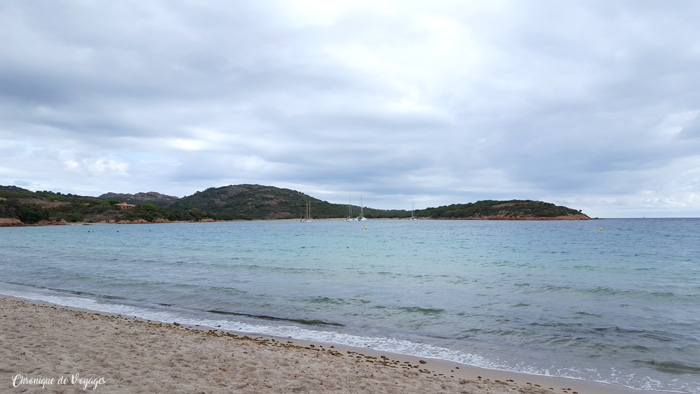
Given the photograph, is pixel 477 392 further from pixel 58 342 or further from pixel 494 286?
pixel 494 286

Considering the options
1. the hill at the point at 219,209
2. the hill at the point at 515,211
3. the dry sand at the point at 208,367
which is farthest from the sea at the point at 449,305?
the hill at the point at 515,211

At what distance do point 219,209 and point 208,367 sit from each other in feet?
577

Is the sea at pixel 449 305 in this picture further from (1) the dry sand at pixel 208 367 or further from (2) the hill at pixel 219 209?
(2) the hill at pixel 219 209

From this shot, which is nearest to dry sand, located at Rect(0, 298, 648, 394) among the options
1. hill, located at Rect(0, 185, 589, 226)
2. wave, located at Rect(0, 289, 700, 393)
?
wave, located at Rect(0, 289, 700, 393)

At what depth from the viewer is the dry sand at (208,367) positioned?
219 inches

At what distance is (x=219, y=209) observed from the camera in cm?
17400

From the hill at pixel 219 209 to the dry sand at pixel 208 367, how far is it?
374 ft

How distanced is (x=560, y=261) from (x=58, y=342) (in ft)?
85.0

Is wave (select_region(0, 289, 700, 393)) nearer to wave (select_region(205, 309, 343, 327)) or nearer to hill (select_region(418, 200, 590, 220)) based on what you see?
wave (select_region(205, 309, 343, 327))

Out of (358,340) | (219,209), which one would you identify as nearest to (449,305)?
(358,340)

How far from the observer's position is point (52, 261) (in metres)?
26.1

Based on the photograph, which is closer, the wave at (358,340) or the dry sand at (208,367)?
the dry sand at (208,367)

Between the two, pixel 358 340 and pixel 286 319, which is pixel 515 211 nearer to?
pixel 286 319

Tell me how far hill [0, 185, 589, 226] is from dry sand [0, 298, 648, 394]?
11400 cm
